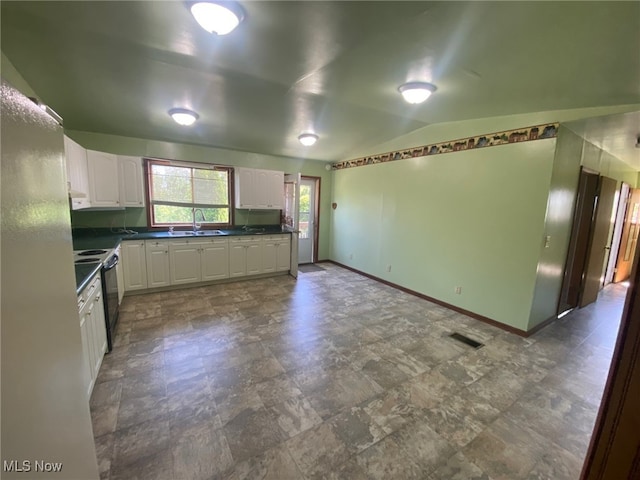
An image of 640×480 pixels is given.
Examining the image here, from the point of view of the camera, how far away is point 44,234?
85 centimetres

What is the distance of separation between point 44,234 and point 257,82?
93.8 inches

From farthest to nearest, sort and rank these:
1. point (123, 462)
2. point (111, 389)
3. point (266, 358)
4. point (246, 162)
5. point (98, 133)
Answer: point (246, 162) → point (98, 133) → point (266, 358) → point (111, 389) → point (123, 462)

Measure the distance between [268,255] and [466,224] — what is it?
11.2 ft

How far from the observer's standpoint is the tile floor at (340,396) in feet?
5.22

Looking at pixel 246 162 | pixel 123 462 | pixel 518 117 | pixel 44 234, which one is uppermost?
pixel 518 117

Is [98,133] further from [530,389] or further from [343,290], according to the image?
[530,389]

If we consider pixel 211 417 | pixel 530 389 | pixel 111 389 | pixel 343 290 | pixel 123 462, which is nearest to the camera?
pixel 123 462

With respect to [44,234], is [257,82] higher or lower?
higher

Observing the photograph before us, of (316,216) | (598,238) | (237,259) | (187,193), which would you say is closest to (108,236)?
(187,193)

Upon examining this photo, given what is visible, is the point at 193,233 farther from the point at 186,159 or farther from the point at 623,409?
the point at 623,409

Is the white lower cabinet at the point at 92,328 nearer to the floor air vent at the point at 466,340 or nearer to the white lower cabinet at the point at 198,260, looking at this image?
the white lower cabinet at the point at 198,260

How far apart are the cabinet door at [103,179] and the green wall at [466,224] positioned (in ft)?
13.9

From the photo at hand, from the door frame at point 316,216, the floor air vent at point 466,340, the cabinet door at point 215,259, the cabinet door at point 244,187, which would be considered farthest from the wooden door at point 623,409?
the door frame at point 316,216

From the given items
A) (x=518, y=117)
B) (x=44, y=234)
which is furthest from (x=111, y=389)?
(x=518, y=117)
